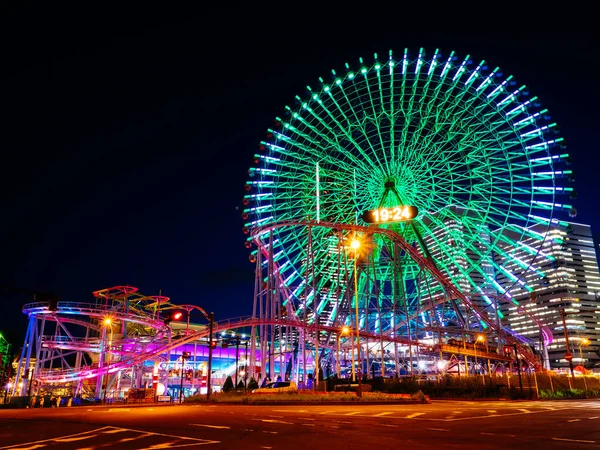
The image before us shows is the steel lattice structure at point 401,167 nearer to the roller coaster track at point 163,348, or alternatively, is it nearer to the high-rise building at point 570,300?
the roller coaster track at point 163,348

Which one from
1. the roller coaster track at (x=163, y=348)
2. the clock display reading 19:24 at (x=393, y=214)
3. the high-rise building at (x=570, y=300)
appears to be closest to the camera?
the clock display reading 19:24 at (x=393, y=214)

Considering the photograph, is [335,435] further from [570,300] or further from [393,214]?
[570,300]

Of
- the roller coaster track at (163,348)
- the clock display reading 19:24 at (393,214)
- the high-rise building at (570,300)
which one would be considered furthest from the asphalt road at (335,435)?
the high-rise building at (570,300)

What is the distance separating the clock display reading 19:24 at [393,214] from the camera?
38.6 metres

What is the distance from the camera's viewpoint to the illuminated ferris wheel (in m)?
42.6

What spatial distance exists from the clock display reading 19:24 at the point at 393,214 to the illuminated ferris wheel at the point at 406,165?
0.10 m

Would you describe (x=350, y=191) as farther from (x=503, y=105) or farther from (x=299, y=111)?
(x=503, y=105)

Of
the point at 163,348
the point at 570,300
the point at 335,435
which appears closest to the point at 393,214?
the point at 163,348

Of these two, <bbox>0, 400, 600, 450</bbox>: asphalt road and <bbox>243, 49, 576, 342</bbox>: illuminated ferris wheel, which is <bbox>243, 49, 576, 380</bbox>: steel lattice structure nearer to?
<bbox>243, 49, 576, 342</bbox>: illuminated ferris wheel

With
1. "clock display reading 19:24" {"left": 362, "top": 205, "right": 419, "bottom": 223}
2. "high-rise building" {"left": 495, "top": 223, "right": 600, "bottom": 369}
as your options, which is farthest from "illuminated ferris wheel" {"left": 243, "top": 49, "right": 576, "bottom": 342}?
"high-rise building" {"left": 495, "top": 223, "right": 600, "bottom": 369}

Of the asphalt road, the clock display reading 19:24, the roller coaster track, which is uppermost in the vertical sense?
the clock display reading 19:24

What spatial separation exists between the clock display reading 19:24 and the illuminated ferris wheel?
10 cm

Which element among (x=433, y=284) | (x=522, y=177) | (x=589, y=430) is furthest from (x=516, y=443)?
(x=433, y=284)

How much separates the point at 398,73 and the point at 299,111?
10221 millimetres
